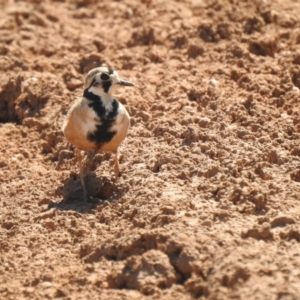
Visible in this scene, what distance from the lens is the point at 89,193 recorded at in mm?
8055

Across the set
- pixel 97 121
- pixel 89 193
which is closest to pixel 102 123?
pixel 97 121

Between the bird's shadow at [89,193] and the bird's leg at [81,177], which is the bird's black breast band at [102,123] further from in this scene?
the bird's shadow at [89,193]

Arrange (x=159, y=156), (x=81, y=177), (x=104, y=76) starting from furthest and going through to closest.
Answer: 1. (x=104, y=76)
2. (x=159, y=156)
3. (x=81, y=177)

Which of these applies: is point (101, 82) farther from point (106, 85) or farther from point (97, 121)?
point (97, 121)

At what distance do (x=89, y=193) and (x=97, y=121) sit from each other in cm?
78

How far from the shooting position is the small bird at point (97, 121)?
8039 millimetres

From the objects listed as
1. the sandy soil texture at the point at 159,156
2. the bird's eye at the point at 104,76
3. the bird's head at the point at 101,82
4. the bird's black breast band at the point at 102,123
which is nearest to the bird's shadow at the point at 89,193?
the sandy soil texture at the point at 159,156

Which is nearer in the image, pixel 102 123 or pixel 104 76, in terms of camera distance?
pixel 102 123

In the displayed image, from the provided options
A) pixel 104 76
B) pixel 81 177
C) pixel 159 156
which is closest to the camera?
pixel 81 177

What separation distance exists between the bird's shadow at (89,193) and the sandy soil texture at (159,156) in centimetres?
2

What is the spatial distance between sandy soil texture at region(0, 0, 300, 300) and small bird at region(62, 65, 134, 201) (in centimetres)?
34

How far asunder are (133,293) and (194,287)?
0.52 m

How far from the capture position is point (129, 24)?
11.1m

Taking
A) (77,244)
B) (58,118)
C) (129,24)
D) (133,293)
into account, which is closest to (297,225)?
(133,293)
